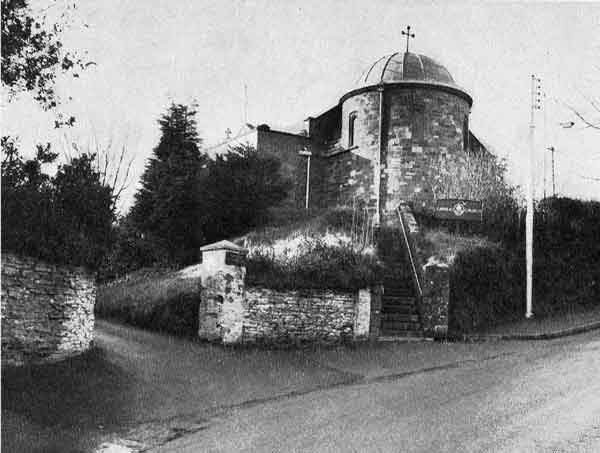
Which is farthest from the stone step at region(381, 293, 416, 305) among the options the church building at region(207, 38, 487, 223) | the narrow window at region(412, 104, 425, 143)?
the narrow window at region(412, 104, 425, 143)

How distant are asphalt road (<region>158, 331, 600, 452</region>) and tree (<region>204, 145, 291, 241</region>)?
13.1 metres

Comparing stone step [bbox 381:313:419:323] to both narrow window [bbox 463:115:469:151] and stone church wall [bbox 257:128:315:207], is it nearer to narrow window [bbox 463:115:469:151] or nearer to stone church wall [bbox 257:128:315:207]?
narrow window [bbox 463:115:469:151]

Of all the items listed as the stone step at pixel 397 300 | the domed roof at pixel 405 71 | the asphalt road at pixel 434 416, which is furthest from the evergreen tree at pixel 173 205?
the asphalt road at pixel 434 416

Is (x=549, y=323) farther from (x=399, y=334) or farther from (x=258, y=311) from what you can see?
(x=258, y=311)

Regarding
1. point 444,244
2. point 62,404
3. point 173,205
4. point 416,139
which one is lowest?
point 62,404

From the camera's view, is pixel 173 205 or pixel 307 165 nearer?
pixel 173 205

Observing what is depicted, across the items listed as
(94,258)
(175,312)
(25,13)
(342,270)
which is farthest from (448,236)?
(25,13)

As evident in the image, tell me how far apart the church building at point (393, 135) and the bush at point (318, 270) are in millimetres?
11011

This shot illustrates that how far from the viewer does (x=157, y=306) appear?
15.5 m

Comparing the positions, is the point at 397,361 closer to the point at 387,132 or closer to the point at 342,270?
the point at 342,270

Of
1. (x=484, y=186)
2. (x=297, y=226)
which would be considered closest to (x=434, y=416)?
(x=297, y=226)

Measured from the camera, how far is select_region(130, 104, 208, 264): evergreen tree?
76.5ft

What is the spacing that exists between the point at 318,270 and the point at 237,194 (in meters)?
9.43

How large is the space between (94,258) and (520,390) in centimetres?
786
